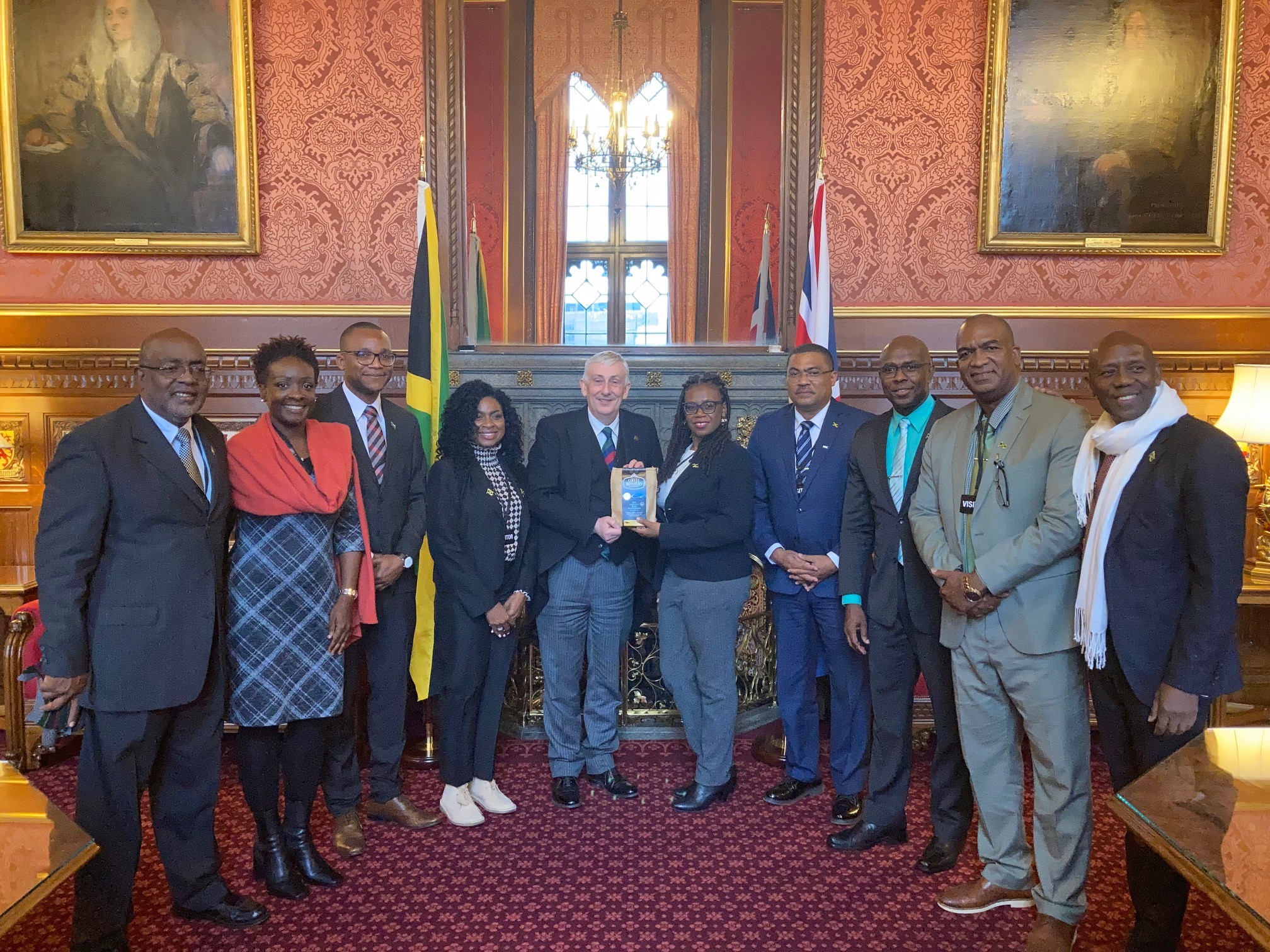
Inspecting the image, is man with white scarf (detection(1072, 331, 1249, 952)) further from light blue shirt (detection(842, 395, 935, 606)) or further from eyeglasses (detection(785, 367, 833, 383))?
eyeglasses (detection(785, 367, 833, 383))

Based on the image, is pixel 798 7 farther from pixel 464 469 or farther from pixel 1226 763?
pixel 1226 763

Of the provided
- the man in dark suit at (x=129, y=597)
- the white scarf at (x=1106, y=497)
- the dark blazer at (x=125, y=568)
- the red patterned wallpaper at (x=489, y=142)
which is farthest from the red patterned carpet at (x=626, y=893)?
the red patterned wallpaper at (x=489, y=142)

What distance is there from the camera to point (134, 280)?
17.0 feet

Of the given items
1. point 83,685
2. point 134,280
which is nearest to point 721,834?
point 83,685

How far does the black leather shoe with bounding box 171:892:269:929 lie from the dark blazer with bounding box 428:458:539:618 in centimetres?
125

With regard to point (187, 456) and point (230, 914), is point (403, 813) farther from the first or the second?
point (187, 456)

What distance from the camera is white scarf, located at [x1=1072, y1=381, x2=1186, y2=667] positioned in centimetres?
262

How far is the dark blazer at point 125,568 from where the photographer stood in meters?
2.54

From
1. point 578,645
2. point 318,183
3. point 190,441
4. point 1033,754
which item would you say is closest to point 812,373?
point 578,645

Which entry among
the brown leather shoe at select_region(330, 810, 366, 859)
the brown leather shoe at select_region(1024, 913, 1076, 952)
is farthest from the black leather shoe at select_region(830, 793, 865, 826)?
the brown leather shoe at select_region(330, 810, 366, 859)

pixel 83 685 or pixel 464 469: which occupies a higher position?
pixel 464 469

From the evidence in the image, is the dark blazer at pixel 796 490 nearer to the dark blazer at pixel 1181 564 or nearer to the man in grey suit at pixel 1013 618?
the man in grey suit at pixel 1013 618

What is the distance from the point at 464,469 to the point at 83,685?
1.54 m

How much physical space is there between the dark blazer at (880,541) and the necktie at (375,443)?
1.86 meters
